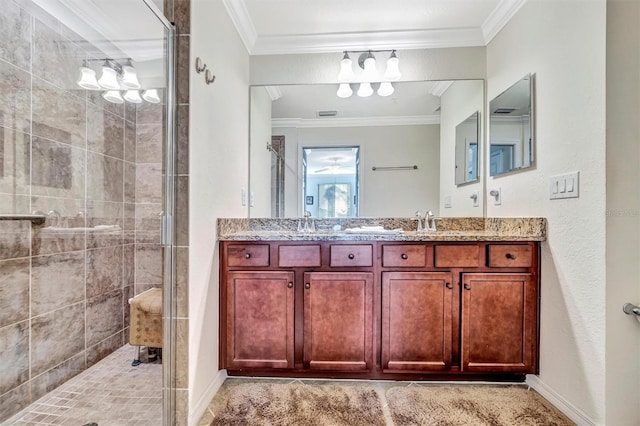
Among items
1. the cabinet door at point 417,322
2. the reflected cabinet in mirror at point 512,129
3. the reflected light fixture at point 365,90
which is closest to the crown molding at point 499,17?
the reflected cabinet in mirror at point 512,129

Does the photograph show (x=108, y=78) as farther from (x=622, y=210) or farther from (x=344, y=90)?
(x=622, y=210)

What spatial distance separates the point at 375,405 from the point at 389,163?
1.59 m

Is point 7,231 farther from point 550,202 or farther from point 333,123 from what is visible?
point 550,202

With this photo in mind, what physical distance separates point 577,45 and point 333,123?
1.44 m

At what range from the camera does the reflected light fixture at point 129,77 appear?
1.62 meters

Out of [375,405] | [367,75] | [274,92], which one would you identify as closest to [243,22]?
[274,92]

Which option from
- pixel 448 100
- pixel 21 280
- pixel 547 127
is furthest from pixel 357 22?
pixel 21 280

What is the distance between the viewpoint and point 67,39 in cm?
161

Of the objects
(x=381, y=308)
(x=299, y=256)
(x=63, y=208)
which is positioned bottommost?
(x=381, y=308)

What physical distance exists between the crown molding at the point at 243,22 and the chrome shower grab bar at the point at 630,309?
2.55 m

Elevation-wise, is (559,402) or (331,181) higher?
(331,181)

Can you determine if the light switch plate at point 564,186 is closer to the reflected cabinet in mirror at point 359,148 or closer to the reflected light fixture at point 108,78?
the reflected cabinet in mirror at point 359,148

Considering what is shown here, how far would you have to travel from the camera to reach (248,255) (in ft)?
5.50

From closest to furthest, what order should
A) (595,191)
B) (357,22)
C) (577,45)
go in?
(595,191)
(577,45)
(357,22)
